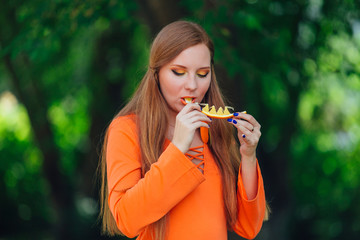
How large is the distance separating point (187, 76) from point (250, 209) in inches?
28.5

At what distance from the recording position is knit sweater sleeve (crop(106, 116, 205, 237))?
2.04m

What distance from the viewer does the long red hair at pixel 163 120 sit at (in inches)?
89.6

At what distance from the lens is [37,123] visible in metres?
6.74

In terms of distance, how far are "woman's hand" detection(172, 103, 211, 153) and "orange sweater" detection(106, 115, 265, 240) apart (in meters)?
0.03

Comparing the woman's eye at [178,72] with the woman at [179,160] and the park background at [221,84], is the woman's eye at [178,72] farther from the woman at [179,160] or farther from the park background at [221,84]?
the park background at [221,84]

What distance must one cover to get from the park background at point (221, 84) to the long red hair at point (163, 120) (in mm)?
994

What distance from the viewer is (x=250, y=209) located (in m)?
2.37

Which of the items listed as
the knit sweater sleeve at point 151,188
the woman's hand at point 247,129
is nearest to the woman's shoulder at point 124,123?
the knit sweater sleeve at point 151,188

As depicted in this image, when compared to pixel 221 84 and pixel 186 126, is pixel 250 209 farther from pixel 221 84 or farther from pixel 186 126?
pixel 221 84

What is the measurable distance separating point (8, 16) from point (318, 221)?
5725mm

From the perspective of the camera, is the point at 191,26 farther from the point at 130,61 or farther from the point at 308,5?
the point at 130,61

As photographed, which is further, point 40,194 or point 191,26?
point 40,194

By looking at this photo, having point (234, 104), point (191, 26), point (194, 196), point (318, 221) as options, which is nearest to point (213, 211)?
point (194, 196)

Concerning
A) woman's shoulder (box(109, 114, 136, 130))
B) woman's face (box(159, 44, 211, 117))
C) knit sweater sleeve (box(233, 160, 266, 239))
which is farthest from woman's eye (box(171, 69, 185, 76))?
knit sweater sleeve (box(233, 160, 266, 239))
